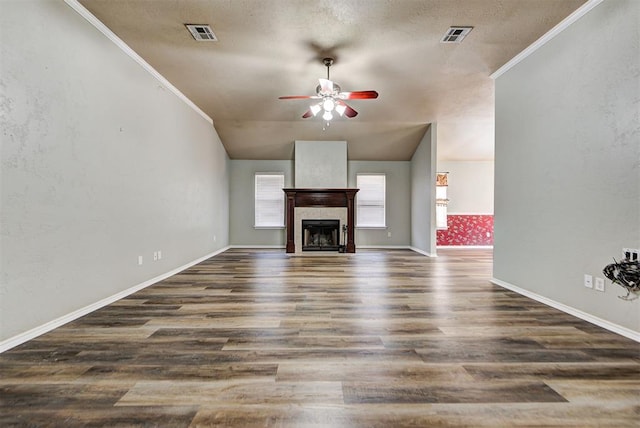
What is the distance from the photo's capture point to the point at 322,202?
714 cm

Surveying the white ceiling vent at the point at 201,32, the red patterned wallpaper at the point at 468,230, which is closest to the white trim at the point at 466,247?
the red patterned wallpaper at the point at 468,230

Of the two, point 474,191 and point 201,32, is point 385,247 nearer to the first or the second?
point 474,191

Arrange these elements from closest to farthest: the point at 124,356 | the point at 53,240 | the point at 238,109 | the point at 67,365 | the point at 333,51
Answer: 1. the point at 67,365
2. the point at 124,356
3. the point at 53,240
4. the point at 333,51
5. the point at 238,109

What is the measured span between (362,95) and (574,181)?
8.05 feet

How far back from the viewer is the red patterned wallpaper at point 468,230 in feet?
26.4

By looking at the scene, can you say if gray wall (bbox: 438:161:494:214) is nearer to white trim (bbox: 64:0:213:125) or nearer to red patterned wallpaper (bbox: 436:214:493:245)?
red patterned wallpaper (bbox: 436:214:493:245)

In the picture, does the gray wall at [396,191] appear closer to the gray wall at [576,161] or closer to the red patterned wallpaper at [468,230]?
the red patterned wallpaper at [468,230]

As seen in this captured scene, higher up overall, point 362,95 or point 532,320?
point 362,95

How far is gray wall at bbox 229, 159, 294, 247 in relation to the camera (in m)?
8.00

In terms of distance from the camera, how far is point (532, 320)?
8.99 feet

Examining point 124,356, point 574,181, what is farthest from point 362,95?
point 124,356

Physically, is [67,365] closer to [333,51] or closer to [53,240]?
[53,240]

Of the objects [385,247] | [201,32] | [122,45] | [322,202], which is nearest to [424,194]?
[385,247]

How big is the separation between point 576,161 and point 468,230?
5.47m
